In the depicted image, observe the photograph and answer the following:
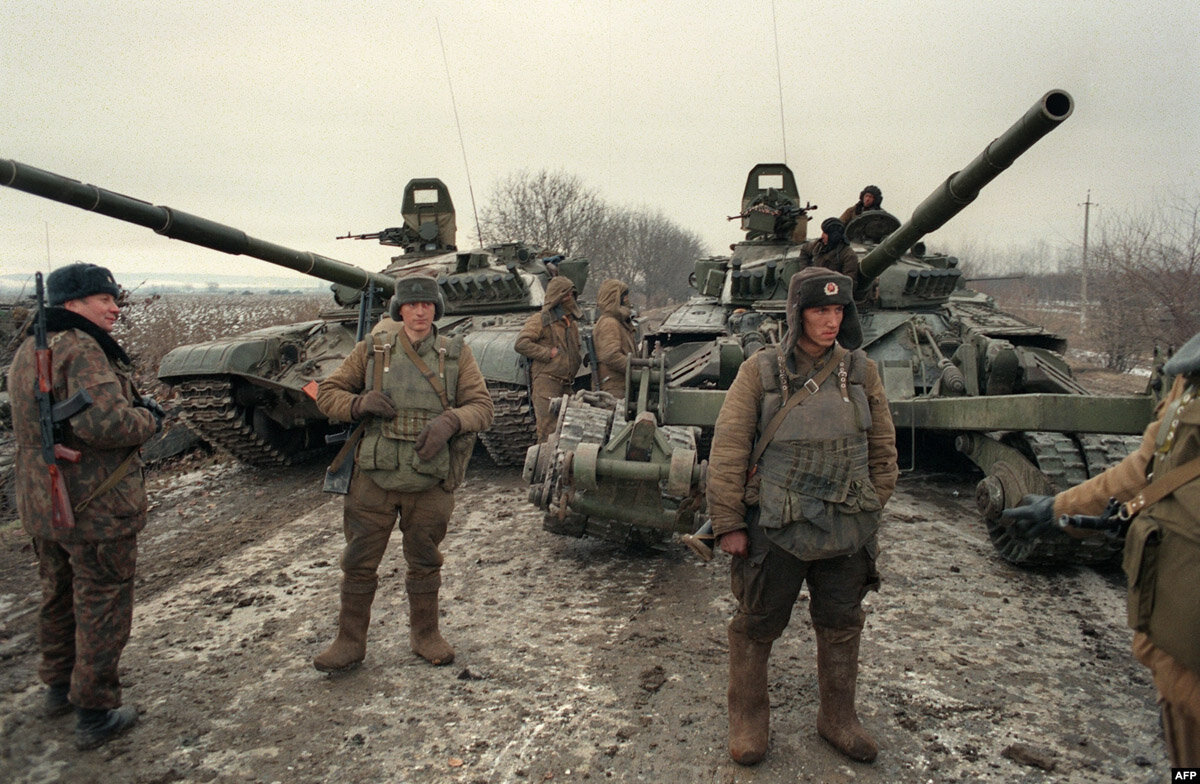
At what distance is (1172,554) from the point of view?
212cm

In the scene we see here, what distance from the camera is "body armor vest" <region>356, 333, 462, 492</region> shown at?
3910 mm

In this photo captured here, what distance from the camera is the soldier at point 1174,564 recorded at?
2068 millimetres

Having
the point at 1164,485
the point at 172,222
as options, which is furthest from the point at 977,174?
the point at 172,222

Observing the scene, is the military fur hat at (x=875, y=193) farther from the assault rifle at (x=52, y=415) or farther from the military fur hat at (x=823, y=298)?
the assault rifle at (x=52, y=415)

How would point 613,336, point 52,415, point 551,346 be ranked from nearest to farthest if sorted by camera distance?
point 52,415 → point 613,336 → point 551,346

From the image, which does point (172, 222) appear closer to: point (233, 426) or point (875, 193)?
point (233, 426)

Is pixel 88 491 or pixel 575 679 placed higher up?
pixel 88 491

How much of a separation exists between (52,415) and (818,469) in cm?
300

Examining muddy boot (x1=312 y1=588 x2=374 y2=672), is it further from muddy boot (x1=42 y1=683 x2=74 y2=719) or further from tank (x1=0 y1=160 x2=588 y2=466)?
tank (x1=0 y1=160 x2=588 y2=466)

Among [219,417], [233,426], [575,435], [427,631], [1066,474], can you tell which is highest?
[575,435]

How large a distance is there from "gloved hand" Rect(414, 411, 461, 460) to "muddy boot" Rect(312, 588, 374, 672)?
0.76m

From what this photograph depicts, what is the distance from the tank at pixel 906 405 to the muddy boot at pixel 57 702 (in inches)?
101

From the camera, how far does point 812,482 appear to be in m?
3.02

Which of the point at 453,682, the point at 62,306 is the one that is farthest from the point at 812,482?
the point at 62,306
